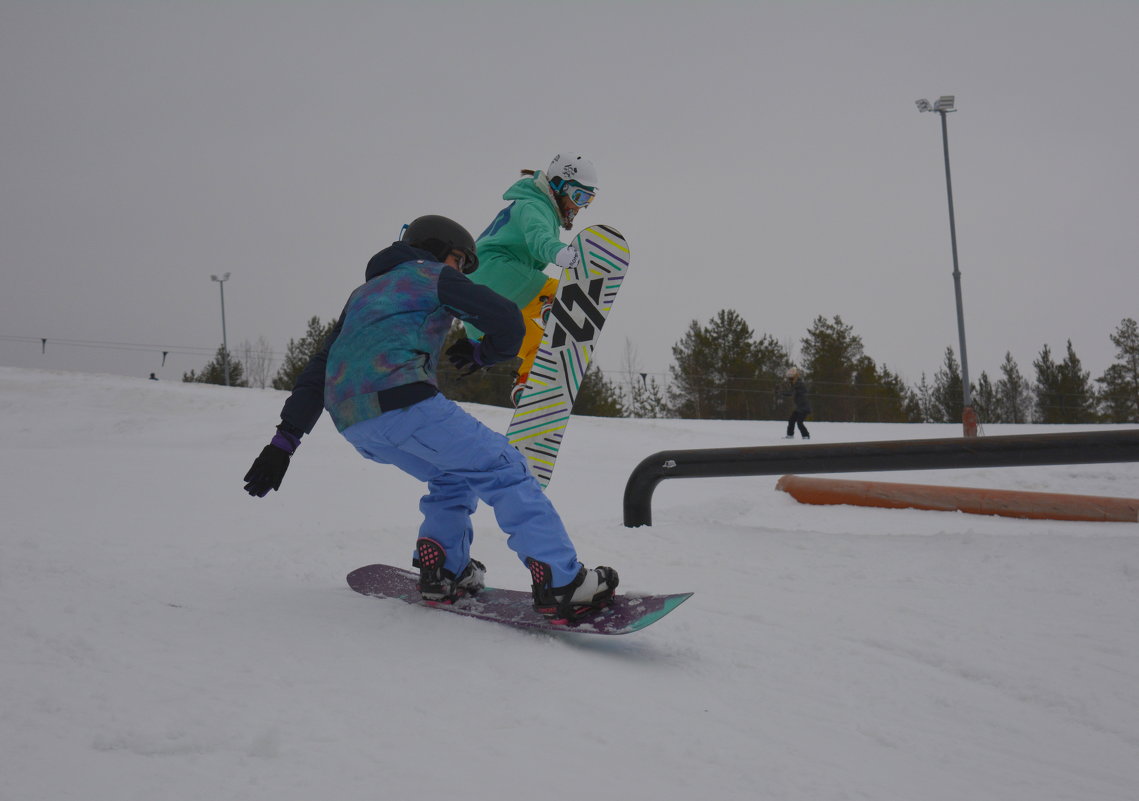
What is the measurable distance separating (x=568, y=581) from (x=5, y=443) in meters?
9.64

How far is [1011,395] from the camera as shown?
159ft

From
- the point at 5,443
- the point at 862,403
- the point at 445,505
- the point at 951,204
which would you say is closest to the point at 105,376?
the point at 5,443

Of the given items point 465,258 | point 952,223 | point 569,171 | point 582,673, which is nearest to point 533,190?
point 569,171

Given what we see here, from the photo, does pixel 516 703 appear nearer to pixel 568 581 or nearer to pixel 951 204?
pixel 568 581

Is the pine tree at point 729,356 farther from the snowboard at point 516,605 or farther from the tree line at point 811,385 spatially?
the snowboard at point 516,605

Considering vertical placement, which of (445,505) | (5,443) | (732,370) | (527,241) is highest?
(732,370)

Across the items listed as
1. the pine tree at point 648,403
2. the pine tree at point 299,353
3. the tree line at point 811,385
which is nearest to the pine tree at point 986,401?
the tree line at point 811,385

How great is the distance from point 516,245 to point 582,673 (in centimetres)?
324

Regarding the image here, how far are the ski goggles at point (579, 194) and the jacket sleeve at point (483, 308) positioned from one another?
2.30 metres

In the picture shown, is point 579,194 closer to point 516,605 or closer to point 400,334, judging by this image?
point 400,334

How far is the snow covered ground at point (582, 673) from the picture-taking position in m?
1.70

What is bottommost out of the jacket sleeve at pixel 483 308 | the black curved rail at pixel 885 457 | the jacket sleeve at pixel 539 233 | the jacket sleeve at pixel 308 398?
the black curved rail at pixel 885 457

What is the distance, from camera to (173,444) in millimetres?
9984

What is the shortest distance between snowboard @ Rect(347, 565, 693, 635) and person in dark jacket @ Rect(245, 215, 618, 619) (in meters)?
0.06
